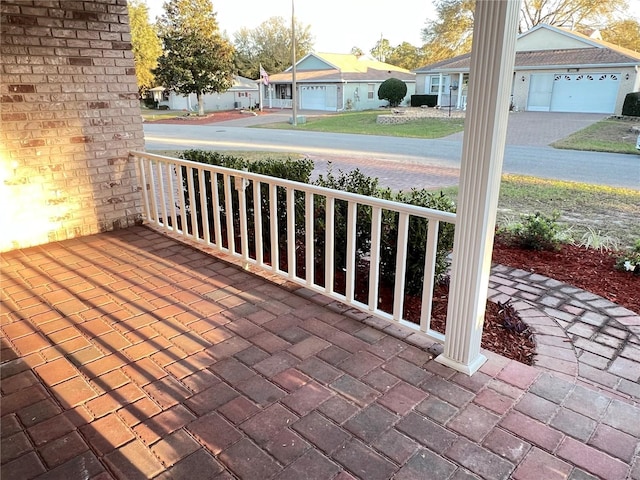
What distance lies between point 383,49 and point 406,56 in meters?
6.08

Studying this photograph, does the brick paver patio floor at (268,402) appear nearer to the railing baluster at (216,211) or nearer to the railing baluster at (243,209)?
the railing baluster at (243,209)

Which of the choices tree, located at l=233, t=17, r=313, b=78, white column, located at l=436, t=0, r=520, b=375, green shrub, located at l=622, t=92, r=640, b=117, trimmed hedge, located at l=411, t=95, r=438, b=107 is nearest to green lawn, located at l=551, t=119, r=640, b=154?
green shrub, located at l=622, t=92, r=640, b=117

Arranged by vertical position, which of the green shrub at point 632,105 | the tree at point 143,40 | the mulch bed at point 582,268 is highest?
the tree at point 143,40

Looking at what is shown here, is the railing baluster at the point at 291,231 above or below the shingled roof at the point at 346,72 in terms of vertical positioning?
below

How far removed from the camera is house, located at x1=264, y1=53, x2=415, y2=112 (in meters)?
28.9

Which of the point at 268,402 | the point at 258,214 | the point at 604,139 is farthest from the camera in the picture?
the point at 604,139

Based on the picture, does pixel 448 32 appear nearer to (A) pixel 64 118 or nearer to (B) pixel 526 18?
(B) pixel 526 18

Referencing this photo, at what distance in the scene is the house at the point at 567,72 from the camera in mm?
20281

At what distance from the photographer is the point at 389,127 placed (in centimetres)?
1817

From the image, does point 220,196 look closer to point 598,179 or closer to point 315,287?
point 315,287

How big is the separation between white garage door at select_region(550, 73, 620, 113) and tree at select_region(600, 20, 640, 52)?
22.4 ft

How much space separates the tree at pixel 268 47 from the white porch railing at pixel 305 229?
35.4 meters

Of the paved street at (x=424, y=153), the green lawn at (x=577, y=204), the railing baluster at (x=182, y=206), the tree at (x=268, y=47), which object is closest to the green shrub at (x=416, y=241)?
the railing baluster at (x=182, y=206)

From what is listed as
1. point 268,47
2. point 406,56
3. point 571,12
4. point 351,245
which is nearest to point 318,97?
point 268,47
